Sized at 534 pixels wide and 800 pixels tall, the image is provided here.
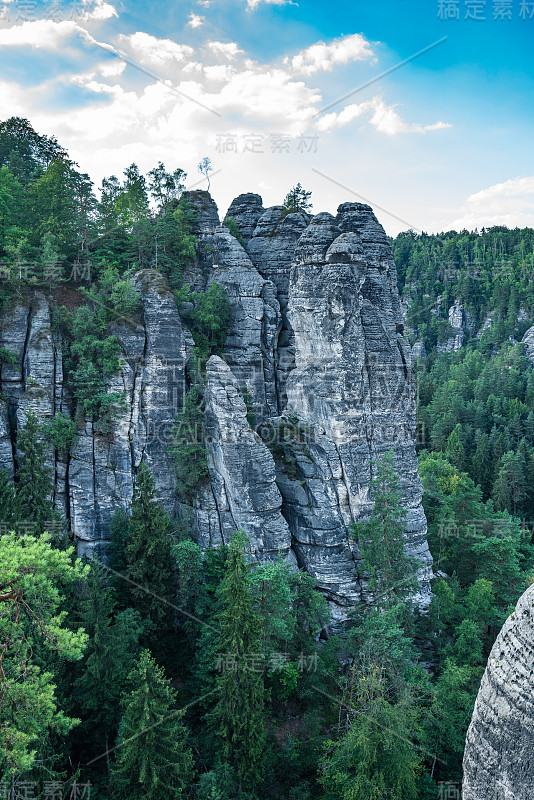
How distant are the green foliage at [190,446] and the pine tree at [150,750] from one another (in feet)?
36.4

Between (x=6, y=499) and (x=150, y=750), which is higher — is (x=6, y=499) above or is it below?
above

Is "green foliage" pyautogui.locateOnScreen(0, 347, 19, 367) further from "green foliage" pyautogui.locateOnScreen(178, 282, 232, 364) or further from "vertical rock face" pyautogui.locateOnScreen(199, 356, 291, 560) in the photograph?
"vertical rock face" pyautogui.locateOnScreen(199, 356, 291, 560)

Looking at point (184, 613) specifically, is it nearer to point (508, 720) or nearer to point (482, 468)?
point (508, 720)

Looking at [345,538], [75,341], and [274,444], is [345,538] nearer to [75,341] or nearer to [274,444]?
[274,444]

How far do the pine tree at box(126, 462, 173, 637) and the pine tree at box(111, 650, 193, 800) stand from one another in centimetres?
606

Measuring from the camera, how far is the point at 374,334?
91.8ft

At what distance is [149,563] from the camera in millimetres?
21875

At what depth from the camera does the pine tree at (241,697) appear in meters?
17.3

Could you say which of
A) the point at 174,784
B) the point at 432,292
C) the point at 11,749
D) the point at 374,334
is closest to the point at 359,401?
the point at 374,334

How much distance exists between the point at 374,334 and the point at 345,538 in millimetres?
11365

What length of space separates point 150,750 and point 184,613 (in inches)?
312

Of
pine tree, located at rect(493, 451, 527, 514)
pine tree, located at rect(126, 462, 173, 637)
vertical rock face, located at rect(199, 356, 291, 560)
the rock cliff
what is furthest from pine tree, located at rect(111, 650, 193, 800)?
pine tree, located at rect(493, 451, 527, 514)

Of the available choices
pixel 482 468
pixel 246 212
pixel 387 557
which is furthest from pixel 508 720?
pixel 482 468

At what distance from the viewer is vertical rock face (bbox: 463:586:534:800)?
8.40 metres
